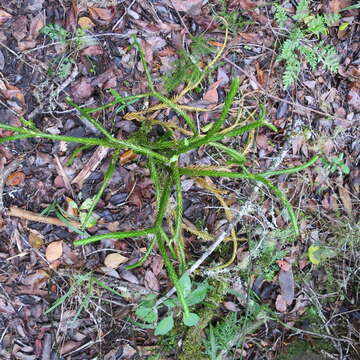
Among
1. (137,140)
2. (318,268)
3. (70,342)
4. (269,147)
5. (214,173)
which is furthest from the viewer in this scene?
(318,268)

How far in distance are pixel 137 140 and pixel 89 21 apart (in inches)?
25.5

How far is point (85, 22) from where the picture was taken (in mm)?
2072

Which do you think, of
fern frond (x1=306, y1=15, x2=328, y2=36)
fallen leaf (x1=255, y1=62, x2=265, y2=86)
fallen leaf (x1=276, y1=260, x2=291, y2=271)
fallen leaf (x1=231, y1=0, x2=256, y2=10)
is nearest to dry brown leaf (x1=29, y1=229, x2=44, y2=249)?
fallen leaf (x1=276, y1=260, x2=291, y2=271)

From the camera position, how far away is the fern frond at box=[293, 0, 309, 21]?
229cm

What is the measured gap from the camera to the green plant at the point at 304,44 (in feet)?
7.50

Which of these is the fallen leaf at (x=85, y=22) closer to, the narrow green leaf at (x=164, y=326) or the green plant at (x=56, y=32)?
the green plant at (x=56, y=32)

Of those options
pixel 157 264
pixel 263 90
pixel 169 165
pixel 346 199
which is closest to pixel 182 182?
pixel 169 165

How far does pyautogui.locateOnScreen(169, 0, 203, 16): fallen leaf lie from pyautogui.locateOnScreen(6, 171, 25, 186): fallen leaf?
117cm

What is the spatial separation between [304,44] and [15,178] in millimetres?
1719

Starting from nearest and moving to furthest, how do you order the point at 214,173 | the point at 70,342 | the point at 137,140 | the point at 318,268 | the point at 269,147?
the point at 214,173
the point at 137,140
the point at 70,342
the point at 269,147
the point at 318,268

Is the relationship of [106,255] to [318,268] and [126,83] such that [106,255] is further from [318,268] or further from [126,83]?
[318,268]

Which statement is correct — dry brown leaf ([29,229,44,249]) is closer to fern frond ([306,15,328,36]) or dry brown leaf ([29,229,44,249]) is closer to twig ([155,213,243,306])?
twig ([155,213,243,306])

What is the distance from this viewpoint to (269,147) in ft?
7.77

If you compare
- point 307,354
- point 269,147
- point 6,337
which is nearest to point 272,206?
point 269,147
